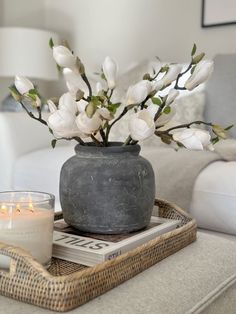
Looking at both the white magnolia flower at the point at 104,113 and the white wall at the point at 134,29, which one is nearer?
the white magnolia flower at the point at 104,113

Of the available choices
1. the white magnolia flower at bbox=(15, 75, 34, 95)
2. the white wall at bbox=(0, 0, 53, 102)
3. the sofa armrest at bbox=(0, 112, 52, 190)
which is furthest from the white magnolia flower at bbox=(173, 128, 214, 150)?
the white wall at bbox=(0, 0, 53, 102)

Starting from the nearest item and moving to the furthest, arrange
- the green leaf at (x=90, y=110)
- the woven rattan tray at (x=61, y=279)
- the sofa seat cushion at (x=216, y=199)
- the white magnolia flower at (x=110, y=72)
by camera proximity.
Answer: the woven rattan tray at (x=61, y=279), the green leaf at (x=90, y=110), the white magnolia flower at (x=110, y=72), the sofa seat cushion at (x=216, y=199)

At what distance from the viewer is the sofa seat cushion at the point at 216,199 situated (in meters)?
1.33

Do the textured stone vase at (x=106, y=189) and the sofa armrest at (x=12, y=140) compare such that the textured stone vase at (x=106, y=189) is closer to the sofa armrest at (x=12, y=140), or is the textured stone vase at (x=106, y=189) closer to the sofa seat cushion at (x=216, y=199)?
the sofa seat cushion at (x=216, y=199)

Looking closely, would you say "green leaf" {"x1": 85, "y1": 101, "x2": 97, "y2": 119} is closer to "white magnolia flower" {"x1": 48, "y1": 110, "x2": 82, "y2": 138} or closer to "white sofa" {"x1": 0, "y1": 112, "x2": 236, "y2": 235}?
"white magnolia flower" {"x1": 48, "y1": 110, "x2": 82, "y2": 138}

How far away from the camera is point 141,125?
764 mm

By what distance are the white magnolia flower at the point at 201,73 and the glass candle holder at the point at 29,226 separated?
0.34 meters

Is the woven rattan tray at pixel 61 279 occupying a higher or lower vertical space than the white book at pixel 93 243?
lower

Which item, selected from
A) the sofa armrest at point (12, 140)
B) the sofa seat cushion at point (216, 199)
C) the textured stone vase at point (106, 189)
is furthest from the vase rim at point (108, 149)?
the sofa armrest at point (12, 140)

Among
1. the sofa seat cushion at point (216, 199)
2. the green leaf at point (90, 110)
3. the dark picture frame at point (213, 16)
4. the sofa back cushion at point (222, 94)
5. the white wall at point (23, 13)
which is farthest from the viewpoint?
the white wall at point (23, 13)

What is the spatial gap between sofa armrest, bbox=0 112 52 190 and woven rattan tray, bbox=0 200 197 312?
1.16 m

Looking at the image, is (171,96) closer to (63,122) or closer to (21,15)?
(63,122)

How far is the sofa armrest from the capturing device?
1.86 m

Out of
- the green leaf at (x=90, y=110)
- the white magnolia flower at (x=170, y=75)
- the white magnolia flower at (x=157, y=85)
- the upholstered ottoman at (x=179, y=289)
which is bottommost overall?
the upholstered ottoman at (x=179, y=289)
